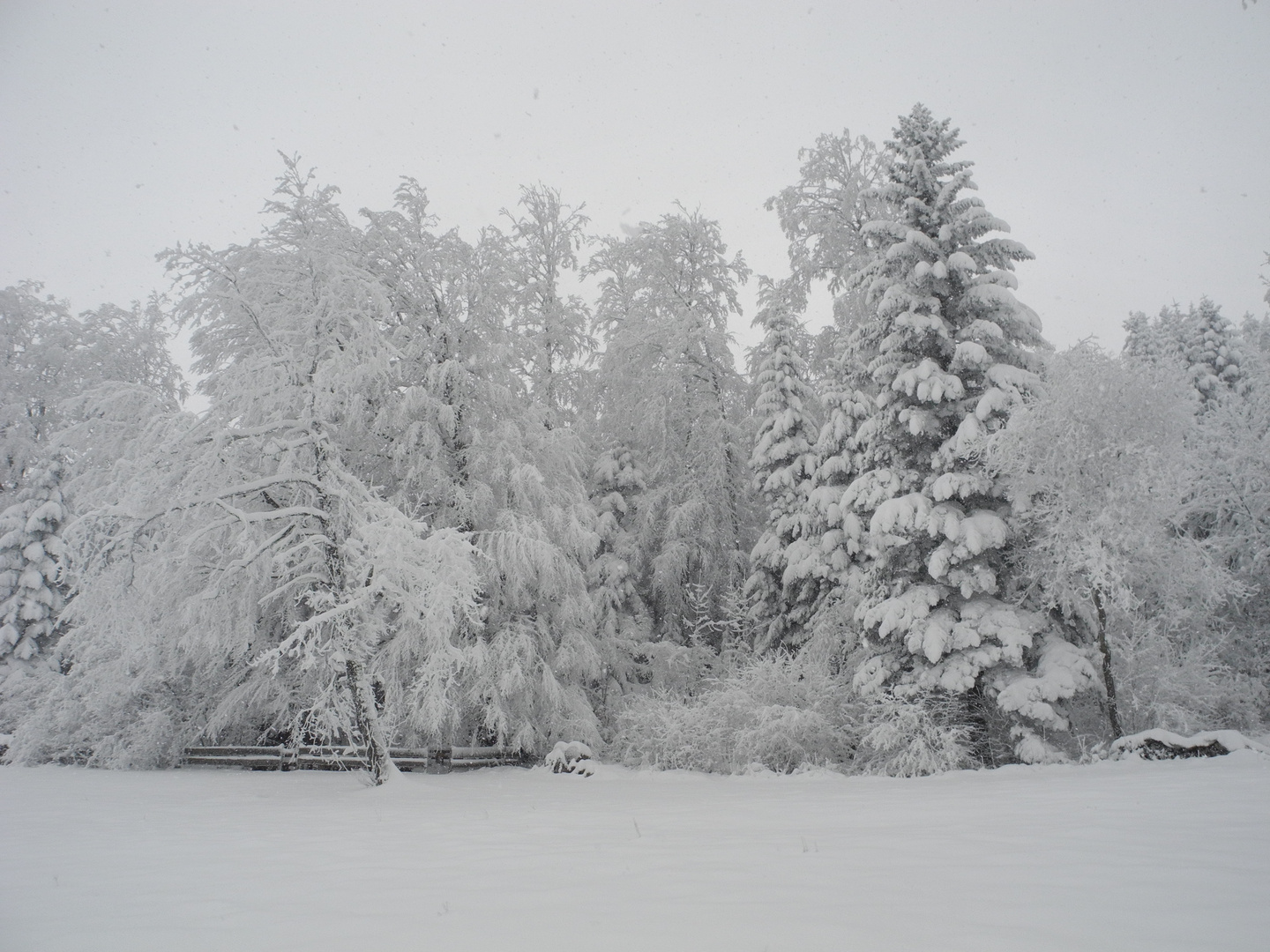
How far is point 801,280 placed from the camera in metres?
21.8

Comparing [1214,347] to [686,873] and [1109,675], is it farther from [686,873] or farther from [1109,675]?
[686,873]

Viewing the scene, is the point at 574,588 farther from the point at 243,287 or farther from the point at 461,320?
the point at 243,287

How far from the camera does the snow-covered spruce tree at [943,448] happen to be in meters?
12.4

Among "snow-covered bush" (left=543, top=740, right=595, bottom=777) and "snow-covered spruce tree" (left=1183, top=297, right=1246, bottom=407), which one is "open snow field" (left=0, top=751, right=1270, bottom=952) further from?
"snow-covered spruce tree" (left=1183, top=297, right=1246, bottom=407)

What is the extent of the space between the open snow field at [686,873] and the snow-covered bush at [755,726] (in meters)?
4.86

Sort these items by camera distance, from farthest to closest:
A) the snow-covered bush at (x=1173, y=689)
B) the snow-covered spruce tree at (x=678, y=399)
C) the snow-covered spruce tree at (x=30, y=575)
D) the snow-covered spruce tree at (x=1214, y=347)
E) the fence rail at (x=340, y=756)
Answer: the snow-covered spruce tree at (x=1214, y=347)
the snow-covered spruce tree at (x=678, y=399)
the snow-covered spruce tree at (x=30, y=575)
the fence rail at (x=340, y=756)
the snow-covered bush at (x=1173, y=689)

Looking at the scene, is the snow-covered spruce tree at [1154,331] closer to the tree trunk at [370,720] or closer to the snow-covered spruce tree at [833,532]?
the snow-covered spruce tree at [833,532]

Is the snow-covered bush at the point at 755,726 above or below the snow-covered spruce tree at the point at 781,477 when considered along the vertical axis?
below

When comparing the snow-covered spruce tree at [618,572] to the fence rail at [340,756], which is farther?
the snow-covered spruce tree at [618,572]

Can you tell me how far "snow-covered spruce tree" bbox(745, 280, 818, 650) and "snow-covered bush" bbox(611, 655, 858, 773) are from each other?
279 cm

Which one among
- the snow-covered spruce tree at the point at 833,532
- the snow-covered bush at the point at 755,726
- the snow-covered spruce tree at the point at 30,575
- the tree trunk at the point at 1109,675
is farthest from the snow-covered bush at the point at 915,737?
the snow-covered spruce tree at the point at 30,575

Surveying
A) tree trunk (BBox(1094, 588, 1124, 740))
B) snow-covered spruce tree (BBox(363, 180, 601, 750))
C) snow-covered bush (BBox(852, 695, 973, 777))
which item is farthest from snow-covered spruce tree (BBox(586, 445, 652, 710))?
tree trunk (BBox(1094, 588, 1124, 740))

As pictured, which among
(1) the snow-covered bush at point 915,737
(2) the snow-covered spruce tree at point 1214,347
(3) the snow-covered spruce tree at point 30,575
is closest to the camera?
(1) the snow-covered bush at point 915,737

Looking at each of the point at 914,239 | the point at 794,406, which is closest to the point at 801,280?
the point at 794,406
